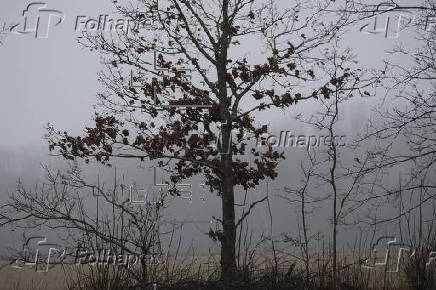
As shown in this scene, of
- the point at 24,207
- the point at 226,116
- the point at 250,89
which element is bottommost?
the point at 24,207

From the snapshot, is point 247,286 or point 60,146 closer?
point 247,286

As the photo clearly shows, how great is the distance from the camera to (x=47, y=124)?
30.1 feet

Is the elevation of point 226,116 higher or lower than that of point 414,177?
higher

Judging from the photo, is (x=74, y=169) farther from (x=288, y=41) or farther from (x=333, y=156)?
(x=333, y=156)

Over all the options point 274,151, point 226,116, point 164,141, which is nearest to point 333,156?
point 274,151

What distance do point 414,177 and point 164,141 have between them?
5.25 m

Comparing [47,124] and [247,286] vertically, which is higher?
[47,124]

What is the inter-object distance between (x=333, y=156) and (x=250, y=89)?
543 centimetres

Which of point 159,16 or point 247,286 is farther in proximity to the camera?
point 159,16

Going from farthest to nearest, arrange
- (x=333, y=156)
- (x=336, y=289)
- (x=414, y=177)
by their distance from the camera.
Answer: (x=333, y=156)
(x=414, y=177)
(x=336, y=289)

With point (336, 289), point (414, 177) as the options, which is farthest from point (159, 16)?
point (336, 289)

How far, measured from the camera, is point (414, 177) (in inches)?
333

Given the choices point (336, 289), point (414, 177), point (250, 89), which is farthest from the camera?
point (250, 89)

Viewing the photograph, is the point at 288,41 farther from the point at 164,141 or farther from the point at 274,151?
the point at 164,141
